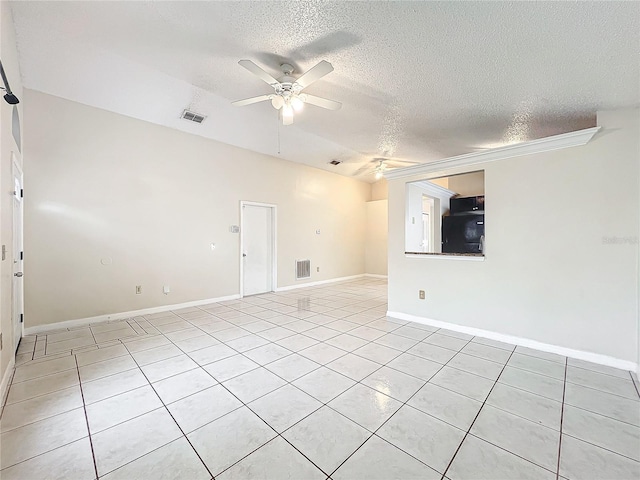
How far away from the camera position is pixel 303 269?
22.1 feet

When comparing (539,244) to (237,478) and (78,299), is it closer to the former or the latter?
(237,478)

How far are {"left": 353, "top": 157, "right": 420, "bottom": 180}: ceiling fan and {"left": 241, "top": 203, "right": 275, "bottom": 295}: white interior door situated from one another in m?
2.68

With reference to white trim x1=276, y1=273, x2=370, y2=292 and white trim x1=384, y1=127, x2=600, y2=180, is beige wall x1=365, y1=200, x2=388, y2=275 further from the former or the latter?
white trim x1=384, y1=127, x2=600, y2=180

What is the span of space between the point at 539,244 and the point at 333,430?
2.93 meters

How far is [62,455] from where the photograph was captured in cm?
150

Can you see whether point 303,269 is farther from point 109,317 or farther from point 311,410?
point 311,410

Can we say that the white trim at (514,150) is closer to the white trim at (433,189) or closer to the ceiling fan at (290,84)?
the white trim at (433,189)

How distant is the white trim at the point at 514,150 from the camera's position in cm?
275

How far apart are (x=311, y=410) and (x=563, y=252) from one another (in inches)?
119

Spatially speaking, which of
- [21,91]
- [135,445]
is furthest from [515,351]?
[21,91]

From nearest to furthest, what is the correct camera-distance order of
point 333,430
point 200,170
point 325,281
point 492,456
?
point 492,456
point 333,430
point 200,170
point 325,281

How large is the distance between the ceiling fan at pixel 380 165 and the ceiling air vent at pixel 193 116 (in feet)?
11.8

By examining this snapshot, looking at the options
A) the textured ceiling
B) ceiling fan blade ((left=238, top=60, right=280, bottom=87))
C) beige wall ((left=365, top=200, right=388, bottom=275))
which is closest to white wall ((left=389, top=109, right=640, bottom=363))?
the textured ceiling

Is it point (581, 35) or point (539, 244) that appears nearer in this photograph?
point (581, 35)
